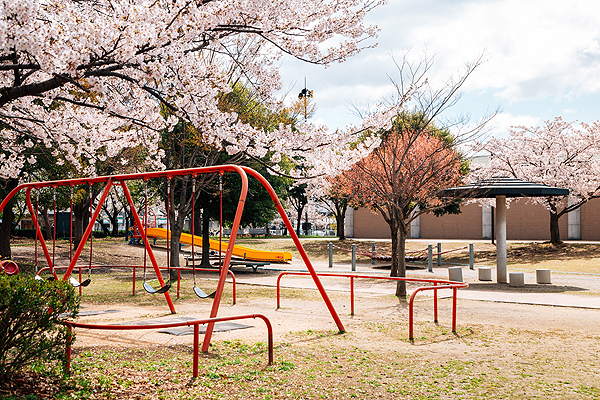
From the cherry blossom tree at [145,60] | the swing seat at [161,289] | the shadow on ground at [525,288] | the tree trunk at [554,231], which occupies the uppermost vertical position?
the cherry blossom tree at [145,60]

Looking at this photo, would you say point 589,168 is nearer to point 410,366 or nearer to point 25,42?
point 410,366

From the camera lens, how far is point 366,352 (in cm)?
624

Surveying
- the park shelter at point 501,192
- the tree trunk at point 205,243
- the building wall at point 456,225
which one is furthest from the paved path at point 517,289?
the building wall at point 456,225

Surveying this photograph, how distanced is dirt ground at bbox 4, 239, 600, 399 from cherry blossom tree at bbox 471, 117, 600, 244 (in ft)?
56.7

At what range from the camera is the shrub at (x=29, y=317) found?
4078 millimetres

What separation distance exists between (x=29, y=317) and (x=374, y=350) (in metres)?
3.85

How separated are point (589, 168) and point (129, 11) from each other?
26.8 m

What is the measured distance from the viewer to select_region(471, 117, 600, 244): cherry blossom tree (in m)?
26.9

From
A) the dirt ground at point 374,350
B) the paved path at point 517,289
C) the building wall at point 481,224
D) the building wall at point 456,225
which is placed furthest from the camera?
the building wall at point 456,225

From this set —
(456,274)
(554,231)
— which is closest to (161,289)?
(456,274)

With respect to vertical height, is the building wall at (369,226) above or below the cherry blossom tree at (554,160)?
below

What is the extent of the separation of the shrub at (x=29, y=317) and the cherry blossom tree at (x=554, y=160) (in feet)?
83.4

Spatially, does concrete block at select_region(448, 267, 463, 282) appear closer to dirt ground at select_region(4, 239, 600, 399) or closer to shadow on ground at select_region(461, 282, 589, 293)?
shadow on ground at select_region(461, 282, 589, 293)

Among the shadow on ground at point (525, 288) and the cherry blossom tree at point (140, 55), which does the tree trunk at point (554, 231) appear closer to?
the shadow on ground at point (525, 288)
